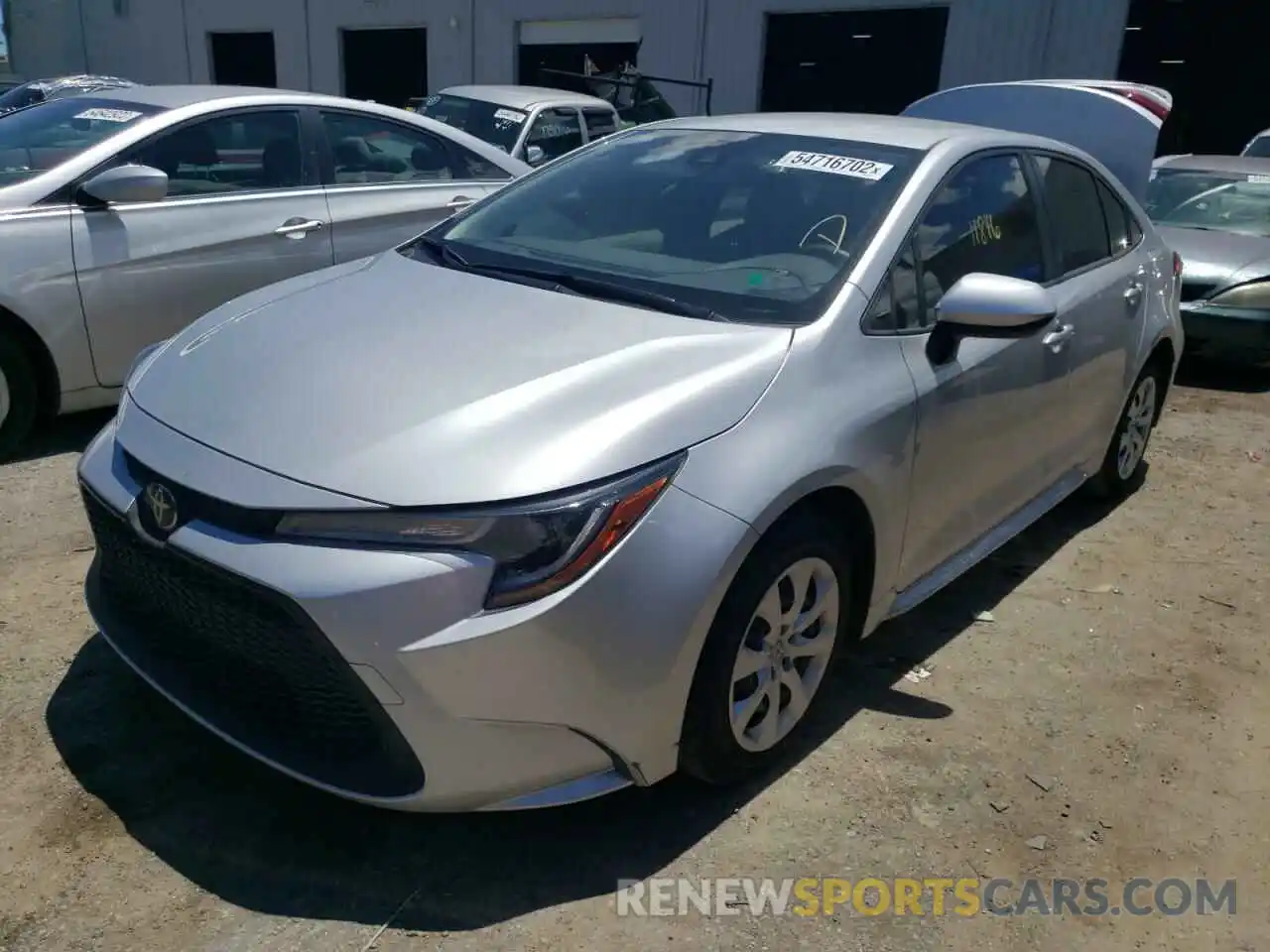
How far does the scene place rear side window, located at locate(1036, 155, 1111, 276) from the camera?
3.82 m

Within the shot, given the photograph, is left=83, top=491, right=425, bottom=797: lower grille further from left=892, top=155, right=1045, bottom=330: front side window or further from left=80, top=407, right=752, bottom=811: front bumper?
left=892, top=155, right=1045, bottom=330: front side window

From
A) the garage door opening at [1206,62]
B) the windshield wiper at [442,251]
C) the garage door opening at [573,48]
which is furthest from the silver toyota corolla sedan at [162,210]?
the garage door opening at [573,48]

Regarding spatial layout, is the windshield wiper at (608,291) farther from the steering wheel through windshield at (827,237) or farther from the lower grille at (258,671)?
the lower grille at (258,671)

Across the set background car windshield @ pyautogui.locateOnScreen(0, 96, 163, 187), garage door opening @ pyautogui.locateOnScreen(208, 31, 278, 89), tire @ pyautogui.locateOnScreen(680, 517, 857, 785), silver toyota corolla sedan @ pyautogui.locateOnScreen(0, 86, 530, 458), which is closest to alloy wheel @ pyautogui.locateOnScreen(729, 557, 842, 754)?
tire @ pyautogui.locateOnScreen(680, 517, 857, 785)

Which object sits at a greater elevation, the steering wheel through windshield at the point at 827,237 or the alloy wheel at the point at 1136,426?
the steering wheel through windshield at the point at 827,237

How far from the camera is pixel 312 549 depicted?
210cm

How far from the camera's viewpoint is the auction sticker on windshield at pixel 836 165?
3.15 metres

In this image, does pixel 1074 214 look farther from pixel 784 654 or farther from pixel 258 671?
pixel 258 671

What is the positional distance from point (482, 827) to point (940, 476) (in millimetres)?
1540

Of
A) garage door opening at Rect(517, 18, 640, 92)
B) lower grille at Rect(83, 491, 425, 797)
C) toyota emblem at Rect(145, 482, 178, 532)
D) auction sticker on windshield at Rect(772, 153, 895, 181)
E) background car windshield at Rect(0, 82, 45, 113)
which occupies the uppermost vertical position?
garage door opening at Rect(517, 18, 640, 92)

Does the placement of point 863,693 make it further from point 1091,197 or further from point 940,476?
point 1091,197

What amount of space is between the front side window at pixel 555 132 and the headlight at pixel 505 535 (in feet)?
25.7

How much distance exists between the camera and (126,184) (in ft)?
14.4

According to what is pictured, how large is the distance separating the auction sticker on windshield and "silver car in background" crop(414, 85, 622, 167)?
20.7 ft
